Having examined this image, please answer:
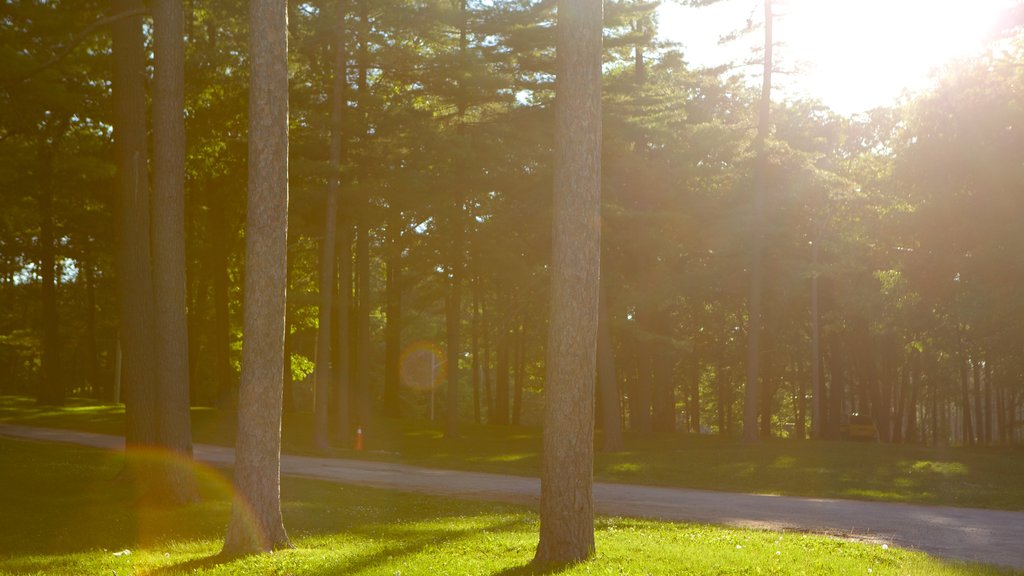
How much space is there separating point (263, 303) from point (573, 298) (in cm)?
338

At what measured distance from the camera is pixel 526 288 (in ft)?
112

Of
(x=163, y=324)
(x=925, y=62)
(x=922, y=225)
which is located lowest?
(x=163, y=324)

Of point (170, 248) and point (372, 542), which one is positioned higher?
point (170, 248)

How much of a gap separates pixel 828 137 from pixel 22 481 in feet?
109

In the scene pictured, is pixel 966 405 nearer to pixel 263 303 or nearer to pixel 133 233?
pixel 133 233

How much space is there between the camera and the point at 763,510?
17266 millimetres

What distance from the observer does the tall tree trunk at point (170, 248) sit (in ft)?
52.8

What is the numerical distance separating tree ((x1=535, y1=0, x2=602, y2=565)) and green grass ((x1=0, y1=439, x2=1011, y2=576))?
551 mm

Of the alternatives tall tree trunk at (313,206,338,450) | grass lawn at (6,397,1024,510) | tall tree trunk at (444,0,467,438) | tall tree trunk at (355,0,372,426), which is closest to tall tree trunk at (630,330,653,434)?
grass lawn at (6,397,1024,510)

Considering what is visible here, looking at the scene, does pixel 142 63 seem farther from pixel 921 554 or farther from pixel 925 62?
pixel 925 62

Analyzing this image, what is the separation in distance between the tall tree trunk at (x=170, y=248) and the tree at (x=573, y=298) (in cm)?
754

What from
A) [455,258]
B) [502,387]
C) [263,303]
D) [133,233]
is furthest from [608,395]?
[502,387]

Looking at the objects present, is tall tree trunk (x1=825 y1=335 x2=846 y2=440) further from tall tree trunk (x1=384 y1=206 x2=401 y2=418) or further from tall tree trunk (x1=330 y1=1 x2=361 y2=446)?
tall tree trunk (x1=330 y1=1 x2=361 y2=446)

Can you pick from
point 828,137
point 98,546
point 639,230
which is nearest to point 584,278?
point 98,546
